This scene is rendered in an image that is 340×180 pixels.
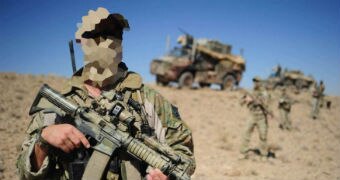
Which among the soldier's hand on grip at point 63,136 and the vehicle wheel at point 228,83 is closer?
the soldier's hand on grip at point 63,136

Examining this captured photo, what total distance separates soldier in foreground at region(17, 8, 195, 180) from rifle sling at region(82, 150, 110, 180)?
15 millimetres

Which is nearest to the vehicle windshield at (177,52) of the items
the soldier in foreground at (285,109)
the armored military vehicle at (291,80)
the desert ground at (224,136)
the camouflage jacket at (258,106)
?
the desert ground at (224,136)

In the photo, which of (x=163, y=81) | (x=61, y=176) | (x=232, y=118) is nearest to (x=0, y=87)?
(x=163, y=81)

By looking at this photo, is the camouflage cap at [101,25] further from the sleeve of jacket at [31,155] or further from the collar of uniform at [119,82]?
the sleeve of jacket at [31,155]

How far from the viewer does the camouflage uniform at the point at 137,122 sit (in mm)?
1873

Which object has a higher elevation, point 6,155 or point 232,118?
point 232,118

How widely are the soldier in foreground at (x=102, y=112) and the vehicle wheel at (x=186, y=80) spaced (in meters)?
16.4

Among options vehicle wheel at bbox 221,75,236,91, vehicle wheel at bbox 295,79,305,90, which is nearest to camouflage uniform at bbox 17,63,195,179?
vehicle wheel at bbox 221,75,236,91

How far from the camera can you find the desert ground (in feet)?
26.1

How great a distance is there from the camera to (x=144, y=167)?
2.02 meters

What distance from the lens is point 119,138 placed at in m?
1.89

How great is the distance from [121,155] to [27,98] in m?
11.3

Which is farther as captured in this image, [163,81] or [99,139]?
[163,81]

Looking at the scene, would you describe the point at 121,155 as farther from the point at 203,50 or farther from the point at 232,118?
the point at 203,50
